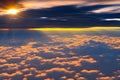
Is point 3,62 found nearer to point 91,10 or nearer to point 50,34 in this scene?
point 50,34

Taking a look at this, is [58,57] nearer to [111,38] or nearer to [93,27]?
[111,38]

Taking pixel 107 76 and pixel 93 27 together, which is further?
pixel 93 27

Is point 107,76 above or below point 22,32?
below

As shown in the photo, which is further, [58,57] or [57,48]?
[57,48]

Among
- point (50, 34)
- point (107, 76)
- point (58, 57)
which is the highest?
point (50, 34)

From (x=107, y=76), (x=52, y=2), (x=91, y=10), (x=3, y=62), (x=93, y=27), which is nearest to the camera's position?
(x=107, y=76)

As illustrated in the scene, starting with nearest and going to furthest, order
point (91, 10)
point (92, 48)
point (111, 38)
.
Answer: point (92, 48)
point (111, 38)
point (91, 10)

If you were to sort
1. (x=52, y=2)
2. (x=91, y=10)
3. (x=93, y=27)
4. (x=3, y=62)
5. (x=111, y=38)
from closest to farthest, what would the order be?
1. (x=3, y=62)
2. (x=111, y=38)
3. (x=93, y=27)
4. (x=91, y=10)
5. (x=52, y=2)

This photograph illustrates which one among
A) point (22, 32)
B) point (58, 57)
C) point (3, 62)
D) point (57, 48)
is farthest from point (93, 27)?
point (3, 62)

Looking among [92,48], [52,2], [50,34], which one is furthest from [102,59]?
[52,2]
